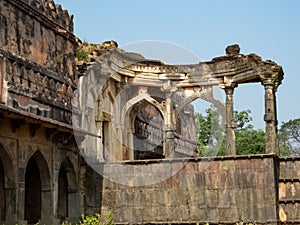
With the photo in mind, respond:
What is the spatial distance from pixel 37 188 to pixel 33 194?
19 centimetres

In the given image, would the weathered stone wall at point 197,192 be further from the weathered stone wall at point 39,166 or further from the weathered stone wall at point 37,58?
the weathered stone wall at point 37,58

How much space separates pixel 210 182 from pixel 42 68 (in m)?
5.37

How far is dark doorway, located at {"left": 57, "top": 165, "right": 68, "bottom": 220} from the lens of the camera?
16453 millimetres

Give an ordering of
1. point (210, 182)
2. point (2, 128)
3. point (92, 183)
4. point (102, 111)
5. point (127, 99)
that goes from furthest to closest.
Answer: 1. point (127, 99)
2. point (102, 111)
3. point (92, 183)
4. point (210, 182)
5. point (2, 128)

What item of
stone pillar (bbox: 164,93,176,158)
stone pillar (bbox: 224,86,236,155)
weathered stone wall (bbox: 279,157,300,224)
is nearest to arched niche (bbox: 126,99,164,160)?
stone pillar (bbox: 164,93,176,158)

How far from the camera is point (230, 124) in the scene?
19484 mm

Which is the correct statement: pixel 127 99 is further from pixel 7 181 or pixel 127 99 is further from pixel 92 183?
pixel 7 181

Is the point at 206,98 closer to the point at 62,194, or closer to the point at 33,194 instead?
the point at 62,194

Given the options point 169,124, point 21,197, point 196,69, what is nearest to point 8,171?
point 21,197

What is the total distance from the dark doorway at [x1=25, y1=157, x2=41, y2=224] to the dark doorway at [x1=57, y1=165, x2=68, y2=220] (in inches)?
30.2

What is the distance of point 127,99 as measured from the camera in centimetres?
2223

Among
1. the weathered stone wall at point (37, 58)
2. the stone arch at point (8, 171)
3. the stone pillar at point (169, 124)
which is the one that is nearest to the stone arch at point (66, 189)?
the weathered stone wall at point (37, 58)

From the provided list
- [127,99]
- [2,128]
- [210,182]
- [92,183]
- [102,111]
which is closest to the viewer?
[2,128]

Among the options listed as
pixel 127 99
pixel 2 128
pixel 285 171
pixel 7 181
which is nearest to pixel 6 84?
pixel 2 128
